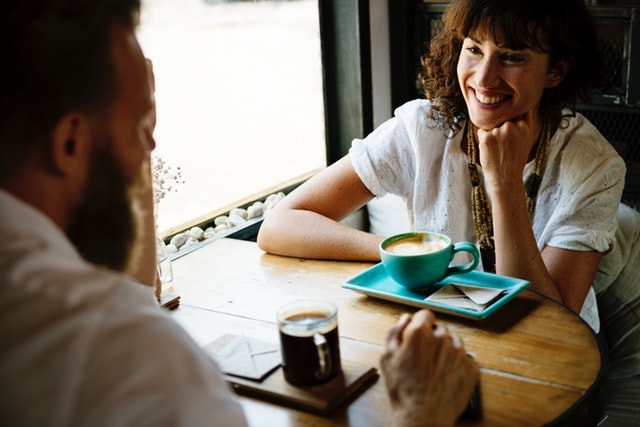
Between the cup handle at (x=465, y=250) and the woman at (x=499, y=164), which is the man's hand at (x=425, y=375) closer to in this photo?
the cup handle at (x=465, y=250)

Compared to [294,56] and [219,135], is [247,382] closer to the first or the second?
[219,135]

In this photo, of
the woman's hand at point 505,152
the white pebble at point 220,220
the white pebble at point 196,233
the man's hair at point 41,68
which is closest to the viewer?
the man's hair at point 41,68

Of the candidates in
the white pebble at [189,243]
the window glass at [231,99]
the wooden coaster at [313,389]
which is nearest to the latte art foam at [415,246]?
the wooden coaster at [313,389]

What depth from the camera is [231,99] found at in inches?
110

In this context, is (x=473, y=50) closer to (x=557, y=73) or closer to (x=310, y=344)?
(x=557, y=73)

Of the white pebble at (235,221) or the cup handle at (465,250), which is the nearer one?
the cup handle at (465,250)

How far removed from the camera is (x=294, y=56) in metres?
3.05

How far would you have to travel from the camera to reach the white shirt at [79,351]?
755mm

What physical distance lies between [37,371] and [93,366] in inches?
2.1

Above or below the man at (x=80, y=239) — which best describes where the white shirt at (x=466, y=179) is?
below

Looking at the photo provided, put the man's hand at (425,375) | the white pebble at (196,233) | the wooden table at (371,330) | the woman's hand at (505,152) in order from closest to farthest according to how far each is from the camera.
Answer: the man's hand at (425,375), the wooden table at (371,330), the woman's hand at (505,152), the white pebble at (196,233)

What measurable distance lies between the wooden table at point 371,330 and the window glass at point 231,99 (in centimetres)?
67

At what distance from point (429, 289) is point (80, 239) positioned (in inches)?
33.0

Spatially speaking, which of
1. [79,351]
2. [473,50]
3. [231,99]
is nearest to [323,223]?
[473,50]
